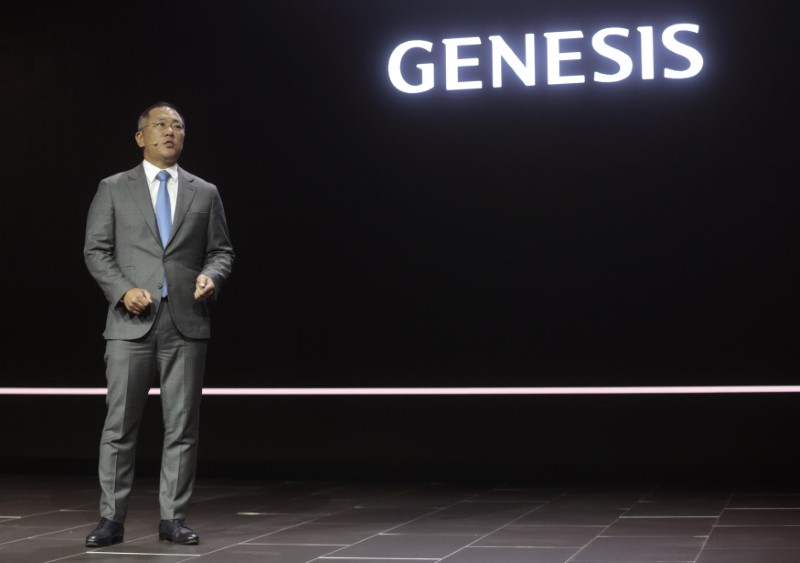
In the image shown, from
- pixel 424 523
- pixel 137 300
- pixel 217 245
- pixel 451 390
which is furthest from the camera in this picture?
pixel 451 390

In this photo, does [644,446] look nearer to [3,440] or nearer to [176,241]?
[176,241]

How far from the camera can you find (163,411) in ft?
12.5

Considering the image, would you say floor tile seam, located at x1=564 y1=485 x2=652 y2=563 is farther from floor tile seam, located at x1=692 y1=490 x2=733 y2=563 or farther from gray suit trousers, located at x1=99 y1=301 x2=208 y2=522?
gray suit trousers, located at x1=99 y1=301 x2=208 y2=522

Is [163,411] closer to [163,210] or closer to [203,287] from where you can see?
[203,287]

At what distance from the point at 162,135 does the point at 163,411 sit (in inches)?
35.9

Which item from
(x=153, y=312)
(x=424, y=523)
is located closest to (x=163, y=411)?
(x=153, y=312)

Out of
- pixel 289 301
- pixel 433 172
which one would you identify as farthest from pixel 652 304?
pixel 289 301

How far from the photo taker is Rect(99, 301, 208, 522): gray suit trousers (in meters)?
3.75

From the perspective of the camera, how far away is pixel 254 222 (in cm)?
602

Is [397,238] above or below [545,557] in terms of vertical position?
above

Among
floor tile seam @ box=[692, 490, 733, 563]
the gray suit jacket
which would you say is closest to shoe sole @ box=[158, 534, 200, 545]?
the gray suit jacket

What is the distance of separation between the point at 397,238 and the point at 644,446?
158cm

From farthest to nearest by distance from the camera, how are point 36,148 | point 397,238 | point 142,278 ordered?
point 36,148, point 397,238, point 142,278

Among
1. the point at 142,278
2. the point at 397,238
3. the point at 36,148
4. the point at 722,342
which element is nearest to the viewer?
the point at 142,278
